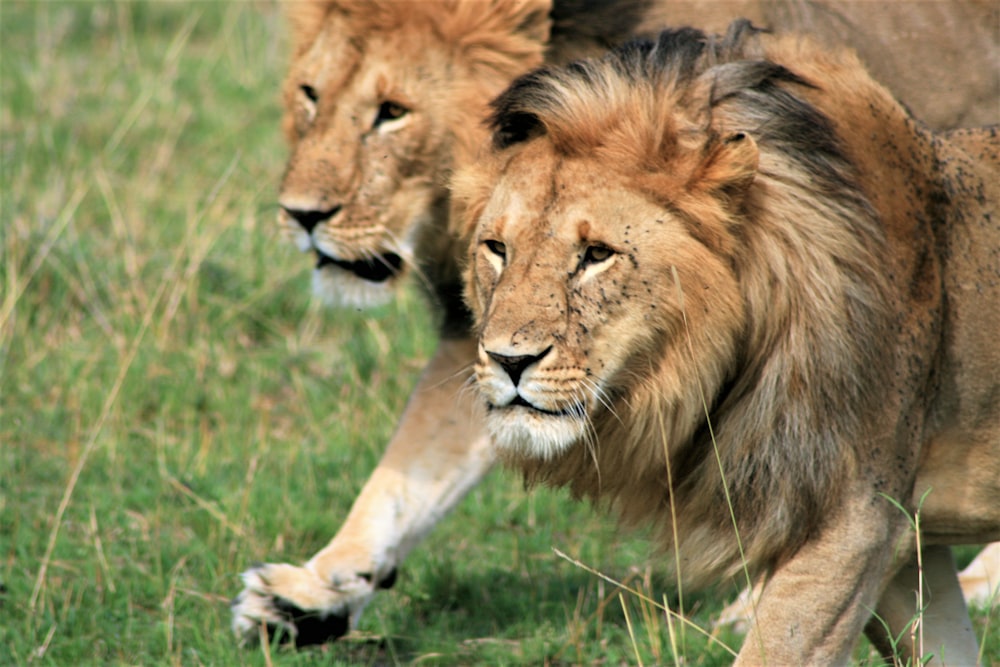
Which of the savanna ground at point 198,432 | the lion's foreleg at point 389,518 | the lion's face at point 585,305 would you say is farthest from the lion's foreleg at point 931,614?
the lion's foreleg at point 389,518

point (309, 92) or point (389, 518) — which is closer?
point (389, 518)

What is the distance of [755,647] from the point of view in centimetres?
264

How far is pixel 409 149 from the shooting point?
3871 millimetres

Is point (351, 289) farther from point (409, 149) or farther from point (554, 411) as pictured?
point (554, 411)

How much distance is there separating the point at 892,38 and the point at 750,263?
180 cm

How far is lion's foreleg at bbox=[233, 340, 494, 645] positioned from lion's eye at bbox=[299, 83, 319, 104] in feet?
2.60

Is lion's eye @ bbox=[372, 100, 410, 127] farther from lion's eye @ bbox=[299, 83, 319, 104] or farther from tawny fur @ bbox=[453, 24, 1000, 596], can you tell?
tawny fur @ bbox=[453, 24, 1000, 596]

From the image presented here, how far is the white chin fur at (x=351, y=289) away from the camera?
4.09 m

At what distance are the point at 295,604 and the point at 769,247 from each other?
168cm

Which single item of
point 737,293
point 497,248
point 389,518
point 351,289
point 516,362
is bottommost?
point 389,518

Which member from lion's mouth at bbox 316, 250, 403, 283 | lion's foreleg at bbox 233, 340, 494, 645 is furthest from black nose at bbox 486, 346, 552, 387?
lion's mouth at bbox 316, 250, 403, 283

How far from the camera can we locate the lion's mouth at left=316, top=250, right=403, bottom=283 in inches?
159

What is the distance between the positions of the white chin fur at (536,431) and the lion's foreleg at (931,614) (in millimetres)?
905

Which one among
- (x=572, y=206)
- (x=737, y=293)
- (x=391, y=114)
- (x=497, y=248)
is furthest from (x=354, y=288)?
(x=737, y=293)
